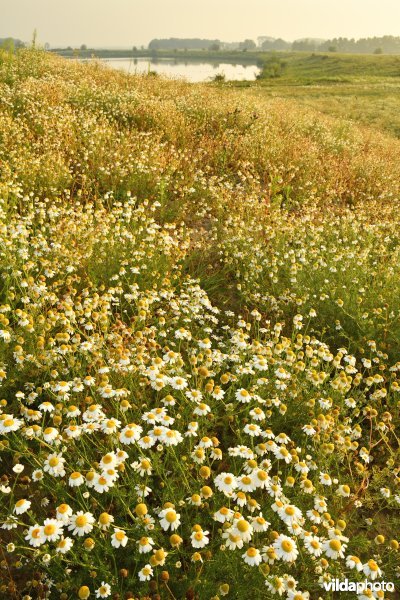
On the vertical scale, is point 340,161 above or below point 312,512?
above

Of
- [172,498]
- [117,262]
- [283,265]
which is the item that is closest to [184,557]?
[172,498]

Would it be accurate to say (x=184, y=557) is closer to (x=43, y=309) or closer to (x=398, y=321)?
(x=43, y=309)

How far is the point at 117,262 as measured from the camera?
4.41m

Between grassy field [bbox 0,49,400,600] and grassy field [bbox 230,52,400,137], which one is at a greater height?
grassy field [bbox 230,52,400,137]

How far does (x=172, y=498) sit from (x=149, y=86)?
1263 cm

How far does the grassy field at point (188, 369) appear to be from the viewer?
204 centimetres

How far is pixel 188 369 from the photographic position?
3514 millimetres

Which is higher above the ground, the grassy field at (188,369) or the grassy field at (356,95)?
the grassy field at (356,95)

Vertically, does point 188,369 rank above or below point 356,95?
below

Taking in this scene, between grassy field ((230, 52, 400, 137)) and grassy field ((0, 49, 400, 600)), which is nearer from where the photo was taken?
grassy field ((0, 49, 400, 600))

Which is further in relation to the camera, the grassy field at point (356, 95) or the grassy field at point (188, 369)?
the grassy field at point (356, 95)

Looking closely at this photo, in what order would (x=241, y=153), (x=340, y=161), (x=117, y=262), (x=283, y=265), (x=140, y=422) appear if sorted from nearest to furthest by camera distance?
(x=140, y=422), (x=117, y=262), (x=283, y=265), (x=241, y=153), (x=340, y=161)

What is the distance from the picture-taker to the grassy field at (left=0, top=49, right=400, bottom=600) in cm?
204

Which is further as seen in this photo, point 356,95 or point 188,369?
point 356,95
